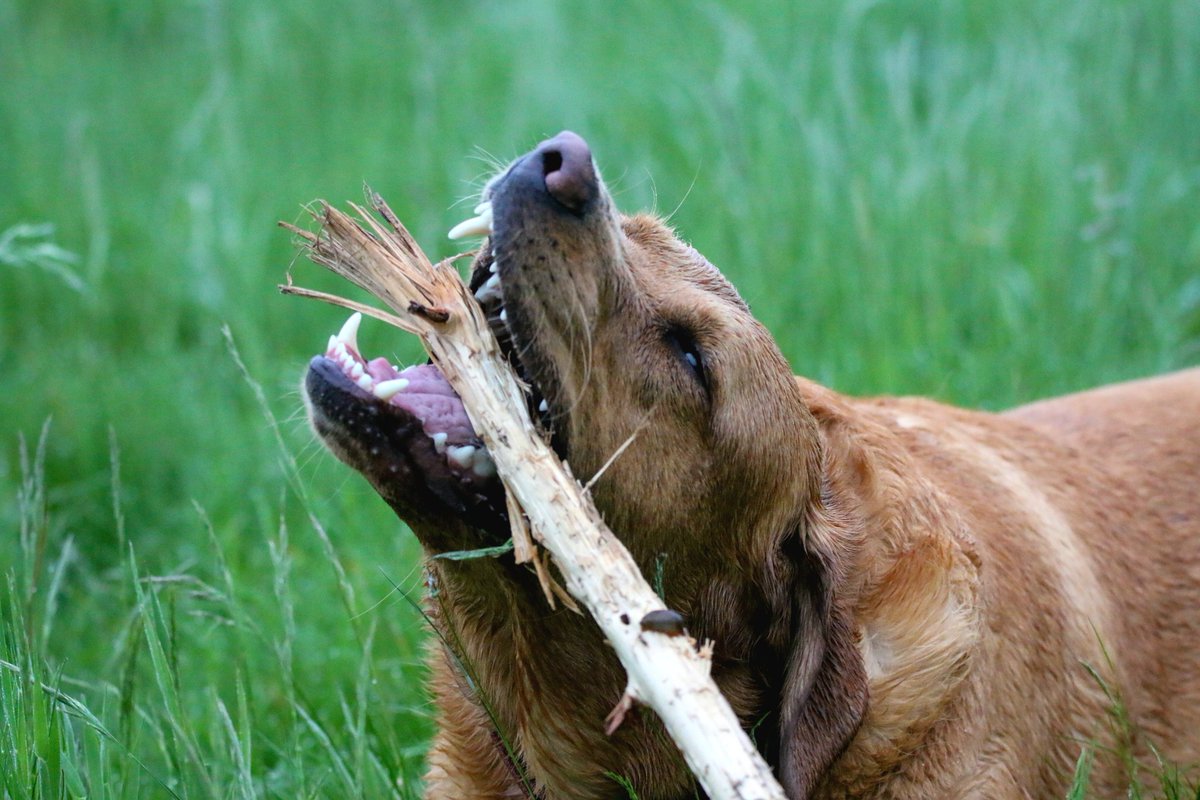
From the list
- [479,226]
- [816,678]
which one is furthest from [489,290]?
[816,678]

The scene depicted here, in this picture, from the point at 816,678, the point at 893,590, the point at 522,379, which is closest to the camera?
the point at 522,379

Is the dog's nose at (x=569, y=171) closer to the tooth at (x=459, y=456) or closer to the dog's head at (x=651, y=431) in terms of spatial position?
the dog's head at (x=651, y=431)

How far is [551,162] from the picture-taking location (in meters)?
2.51

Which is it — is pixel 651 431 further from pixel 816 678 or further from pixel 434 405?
pixel 816 678

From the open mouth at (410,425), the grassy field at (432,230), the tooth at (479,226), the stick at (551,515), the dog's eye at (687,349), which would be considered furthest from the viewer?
the grassy field at (432,230)

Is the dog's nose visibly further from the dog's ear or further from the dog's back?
the dog's back

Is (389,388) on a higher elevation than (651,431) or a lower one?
higher

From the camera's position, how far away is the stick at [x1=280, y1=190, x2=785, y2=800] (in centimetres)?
191

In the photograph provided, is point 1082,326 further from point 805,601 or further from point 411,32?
point 411,32

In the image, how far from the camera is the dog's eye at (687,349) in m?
2.70

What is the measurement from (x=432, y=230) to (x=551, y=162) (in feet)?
11.8

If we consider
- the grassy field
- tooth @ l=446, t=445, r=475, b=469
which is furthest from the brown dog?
the grassy field

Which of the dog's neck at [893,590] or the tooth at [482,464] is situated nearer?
the tooth at [482,464]

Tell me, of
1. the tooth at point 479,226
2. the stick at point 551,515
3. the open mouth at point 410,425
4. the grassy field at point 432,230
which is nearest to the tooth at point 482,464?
the open mouth at point 410,425
